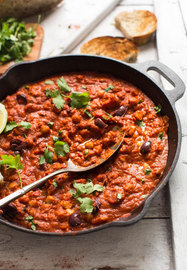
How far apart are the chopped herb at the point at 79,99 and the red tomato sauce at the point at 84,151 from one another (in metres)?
0.08

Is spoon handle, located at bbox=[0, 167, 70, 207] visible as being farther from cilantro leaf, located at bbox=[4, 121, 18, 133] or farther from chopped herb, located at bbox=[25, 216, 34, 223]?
cilantro leaf, located at bbox=[4, 121, 18, 133]

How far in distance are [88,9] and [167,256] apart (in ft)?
17.6

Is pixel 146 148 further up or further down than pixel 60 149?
further down

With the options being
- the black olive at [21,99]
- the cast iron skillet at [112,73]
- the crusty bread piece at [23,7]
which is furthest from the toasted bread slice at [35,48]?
the black olive at [21,99]

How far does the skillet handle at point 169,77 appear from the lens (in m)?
4.19

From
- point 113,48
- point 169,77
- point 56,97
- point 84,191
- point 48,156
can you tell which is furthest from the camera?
point 113,48

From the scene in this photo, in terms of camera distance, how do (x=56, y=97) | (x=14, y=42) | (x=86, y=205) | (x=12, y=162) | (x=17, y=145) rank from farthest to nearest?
(x=14, y=42)
(x=56, y=97)
(x=17, y=145)
(x=12, y=162)
(x=86, y=205)

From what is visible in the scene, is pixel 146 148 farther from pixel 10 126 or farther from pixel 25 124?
pixel 10 126

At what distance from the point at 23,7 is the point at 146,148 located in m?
4.41

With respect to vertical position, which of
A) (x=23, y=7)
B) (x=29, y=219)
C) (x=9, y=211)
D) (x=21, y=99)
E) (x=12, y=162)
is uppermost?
(x=23, y=7)

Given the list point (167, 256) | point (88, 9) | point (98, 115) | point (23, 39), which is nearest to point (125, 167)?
point (98, 115)

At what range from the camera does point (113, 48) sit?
18.5ft

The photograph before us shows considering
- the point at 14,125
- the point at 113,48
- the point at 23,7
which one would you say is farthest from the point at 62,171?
the point at 23,7

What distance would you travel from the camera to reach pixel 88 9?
22.2 feet
